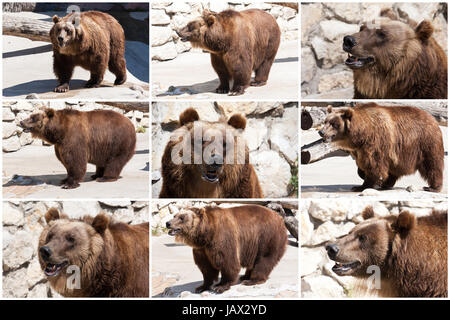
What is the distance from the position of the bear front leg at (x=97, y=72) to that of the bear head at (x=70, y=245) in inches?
64.9

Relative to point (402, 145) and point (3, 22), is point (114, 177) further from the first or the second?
point (402, 145)

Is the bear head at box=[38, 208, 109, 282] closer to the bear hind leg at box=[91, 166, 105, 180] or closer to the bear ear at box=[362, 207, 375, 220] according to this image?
the bear hind leg at box=[91, 166, 105, 180]

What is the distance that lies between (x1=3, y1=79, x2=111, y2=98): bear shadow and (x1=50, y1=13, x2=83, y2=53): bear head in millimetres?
407

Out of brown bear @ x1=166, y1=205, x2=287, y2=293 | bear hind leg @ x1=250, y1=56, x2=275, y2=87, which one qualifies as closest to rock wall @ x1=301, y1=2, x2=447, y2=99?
bear hind leg @ x1=250, y1=56, x2=275, y2=87

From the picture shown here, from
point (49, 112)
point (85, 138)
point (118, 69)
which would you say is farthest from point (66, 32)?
point (85, 138)

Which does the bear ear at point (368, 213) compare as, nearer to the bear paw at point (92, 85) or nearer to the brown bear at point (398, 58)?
the brown bear at point (398, 58)

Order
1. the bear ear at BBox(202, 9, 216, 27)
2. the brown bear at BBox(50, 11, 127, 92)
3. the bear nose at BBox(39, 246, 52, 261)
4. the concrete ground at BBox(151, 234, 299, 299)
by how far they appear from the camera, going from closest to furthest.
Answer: the bear nose at BBox(39, 246, 52, 261)
the concrete ground at BBox(151, 234, 299, 299)
the bear ear at BBox(202, 9, 216, 27)
the brown bear at BBox(50, 11, 127, 92)

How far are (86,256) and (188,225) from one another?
879 mm

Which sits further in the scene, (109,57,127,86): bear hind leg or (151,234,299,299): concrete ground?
(109,57,127,86): bear hind leg

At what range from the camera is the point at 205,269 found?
215 inches

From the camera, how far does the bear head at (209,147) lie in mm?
5180

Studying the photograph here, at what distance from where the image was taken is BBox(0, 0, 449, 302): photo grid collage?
16.6ft

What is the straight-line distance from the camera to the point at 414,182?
5.86 meters

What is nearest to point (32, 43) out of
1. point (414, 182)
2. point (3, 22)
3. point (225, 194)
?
point (3, 22)
